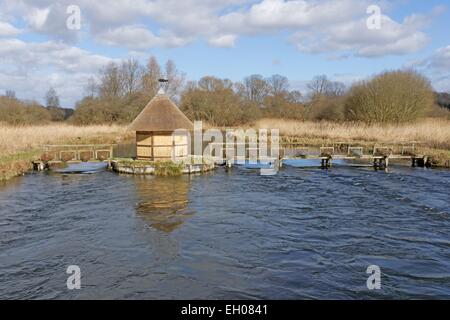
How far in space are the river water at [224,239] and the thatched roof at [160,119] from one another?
295cm

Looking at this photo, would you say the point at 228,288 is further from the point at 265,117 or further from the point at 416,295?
the point at 265,117

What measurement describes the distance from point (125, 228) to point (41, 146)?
16.0 m

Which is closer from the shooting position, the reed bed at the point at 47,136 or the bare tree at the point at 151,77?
the reed bed at the point at 47,136

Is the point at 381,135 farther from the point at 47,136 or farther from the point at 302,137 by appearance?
the point at 47,136

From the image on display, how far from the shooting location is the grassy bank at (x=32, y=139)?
17.7m

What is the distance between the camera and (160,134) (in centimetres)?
1783

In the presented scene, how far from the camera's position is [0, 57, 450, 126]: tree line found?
3139 centimetres

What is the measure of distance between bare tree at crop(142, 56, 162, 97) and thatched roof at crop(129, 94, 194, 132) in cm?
3280

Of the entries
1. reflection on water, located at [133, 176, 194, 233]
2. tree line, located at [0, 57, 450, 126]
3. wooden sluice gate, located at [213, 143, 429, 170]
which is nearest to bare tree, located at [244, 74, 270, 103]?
tree line, located at [0, 57, 450, 126]

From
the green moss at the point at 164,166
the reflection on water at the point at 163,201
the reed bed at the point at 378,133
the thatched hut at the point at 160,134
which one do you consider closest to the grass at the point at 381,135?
the reed bed at the point at 378,133

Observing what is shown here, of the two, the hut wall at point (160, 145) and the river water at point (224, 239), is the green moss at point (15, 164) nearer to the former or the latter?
the river water at point (224, 239)

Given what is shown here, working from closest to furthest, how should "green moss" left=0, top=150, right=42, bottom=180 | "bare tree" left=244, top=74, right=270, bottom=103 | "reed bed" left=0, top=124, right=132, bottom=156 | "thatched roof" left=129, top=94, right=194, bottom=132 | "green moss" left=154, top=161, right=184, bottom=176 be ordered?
"green moss" left=0, top=150, right=42, bottom=180 < "green moss" left=154, top=161, right=184, bottom=176 < "thatched roof" left=129, top=94, right=194, bottom=132 < "reed bed" left=0, top=124, right=132, bottom=156 < "bare tree" left=244, top=74, right=270, bottom=103

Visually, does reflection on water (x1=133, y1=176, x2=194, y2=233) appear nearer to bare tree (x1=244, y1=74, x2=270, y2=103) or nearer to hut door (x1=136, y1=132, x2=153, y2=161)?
hut door (x1=136, y1=132, x2=153, y2=161)
